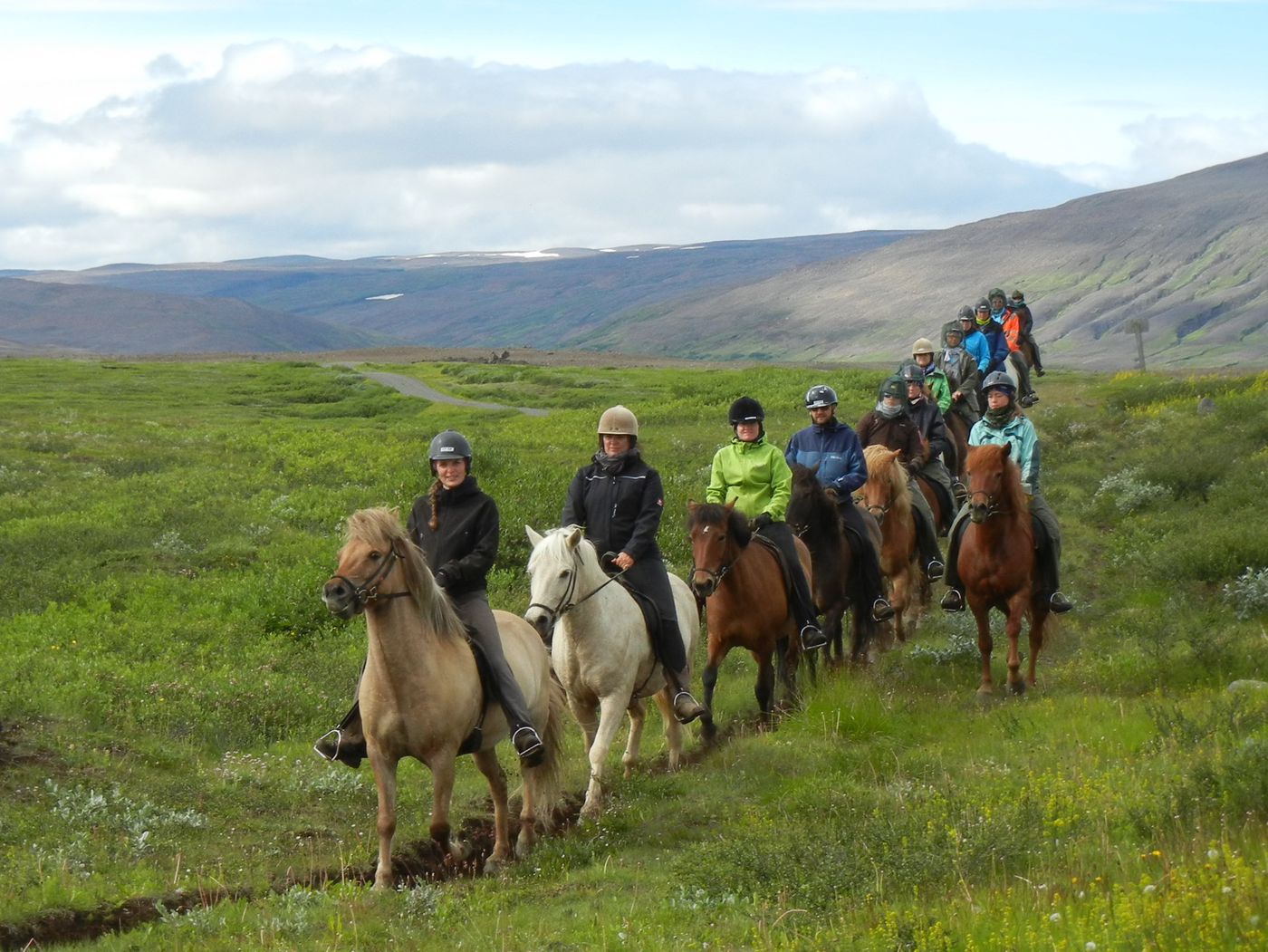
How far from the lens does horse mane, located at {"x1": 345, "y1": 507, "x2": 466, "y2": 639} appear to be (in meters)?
9.70

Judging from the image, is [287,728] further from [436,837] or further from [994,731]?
[994,731]

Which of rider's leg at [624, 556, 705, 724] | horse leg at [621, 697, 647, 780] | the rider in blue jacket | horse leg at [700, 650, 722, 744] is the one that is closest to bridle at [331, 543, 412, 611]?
rider's leg at [624, 556, 705, 724]

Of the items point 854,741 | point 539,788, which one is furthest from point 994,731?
point 539,788

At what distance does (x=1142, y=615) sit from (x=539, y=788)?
951 centimetres

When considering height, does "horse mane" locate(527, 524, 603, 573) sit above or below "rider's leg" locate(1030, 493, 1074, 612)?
above

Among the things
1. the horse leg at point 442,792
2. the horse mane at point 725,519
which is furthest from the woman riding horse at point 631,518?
the horse leg at point 442,792

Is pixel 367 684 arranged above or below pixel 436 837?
above

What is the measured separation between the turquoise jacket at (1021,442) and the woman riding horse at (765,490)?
101 inches

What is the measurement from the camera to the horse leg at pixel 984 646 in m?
14.7

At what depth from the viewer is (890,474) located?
17.9 meters

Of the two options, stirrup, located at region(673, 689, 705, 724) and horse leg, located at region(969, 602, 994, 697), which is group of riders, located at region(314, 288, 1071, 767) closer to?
stirrup, located at region(673, 689, 705, 724)

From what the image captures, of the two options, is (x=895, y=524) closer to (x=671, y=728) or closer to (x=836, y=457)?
(x=836, y=457)

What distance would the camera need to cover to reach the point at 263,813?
40.7ft

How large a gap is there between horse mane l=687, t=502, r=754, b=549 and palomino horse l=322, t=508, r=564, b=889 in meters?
3.16
